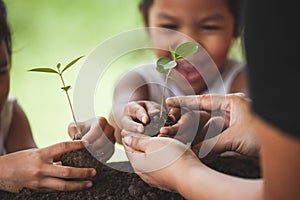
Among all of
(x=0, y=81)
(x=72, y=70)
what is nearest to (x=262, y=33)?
(x=0, y=81)

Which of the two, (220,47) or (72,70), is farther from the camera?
(72,70)

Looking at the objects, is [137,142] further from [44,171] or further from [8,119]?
[8,119]

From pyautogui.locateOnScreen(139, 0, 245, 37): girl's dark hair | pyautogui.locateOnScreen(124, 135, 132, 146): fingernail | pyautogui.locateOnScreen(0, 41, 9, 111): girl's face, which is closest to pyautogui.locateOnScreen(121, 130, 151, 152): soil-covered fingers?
pyautogui.locateOnScreen(124, 135, 132, 146): fingernail

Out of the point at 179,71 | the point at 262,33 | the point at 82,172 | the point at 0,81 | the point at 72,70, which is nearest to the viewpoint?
the point at 262,33

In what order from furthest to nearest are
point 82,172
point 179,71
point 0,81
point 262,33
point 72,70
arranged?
point 72,70 → point 179,71 → point 0,81 → point 82,172 → point 262,33

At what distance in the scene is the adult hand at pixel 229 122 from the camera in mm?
831

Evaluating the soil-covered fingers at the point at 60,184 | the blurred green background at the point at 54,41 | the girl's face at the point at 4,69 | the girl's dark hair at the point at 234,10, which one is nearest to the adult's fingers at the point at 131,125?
the soil-covered fingers at the point at 60,184

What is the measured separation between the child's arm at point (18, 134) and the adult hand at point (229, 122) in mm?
515

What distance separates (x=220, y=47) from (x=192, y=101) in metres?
0.64

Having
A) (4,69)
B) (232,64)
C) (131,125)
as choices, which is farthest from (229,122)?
(232,64)

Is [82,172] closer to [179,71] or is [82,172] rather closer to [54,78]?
[179,71]

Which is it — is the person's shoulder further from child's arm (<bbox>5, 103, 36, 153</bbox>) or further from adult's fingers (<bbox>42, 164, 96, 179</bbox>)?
adult's fingers (<bbox>42, 164, 96, 179</bbox>)

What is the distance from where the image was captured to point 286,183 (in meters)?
0.47

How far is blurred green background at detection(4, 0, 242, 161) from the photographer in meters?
2.08
